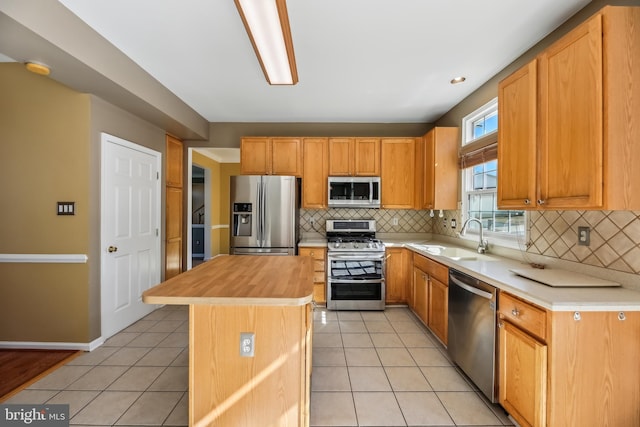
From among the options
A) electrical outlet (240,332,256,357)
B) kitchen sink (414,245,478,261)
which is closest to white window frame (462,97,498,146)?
kitchen sink (414,245,478,261)

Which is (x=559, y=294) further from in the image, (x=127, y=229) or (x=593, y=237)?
(x=127, y=229)

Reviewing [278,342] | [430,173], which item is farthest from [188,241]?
[430,173]

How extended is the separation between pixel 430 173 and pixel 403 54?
159cm

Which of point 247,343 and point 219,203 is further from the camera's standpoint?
point 219,203

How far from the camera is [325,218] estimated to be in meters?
4.22

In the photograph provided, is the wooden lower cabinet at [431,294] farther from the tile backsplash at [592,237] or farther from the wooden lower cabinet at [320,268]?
the wooden lower cabinet at [320,268]

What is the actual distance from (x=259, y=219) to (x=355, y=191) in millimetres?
1359

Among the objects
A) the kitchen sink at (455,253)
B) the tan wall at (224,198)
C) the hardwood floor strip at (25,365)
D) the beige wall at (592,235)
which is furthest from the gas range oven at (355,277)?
the tan wall at (224,198)

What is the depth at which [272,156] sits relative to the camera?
3.91 m

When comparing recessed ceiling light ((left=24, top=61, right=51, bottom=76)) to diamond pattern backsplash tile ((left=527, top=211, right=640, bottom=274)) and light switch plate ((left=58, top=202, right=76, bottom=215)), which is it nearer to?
light switch plate ((left=58, top=202, right=76, bottom=215))

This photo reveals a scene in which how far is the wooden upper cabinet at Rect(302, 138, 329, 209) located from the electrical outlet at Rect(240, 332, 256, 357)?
2.65 m

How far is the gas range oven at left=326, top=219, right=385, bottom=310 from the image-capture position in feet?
11.6

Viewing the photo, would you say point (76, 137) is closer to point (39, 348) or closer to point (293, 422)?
point (39, 348)

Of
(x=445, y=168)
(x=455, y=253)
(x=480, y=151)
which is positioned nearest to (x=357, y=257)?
(x=455, y=253)
